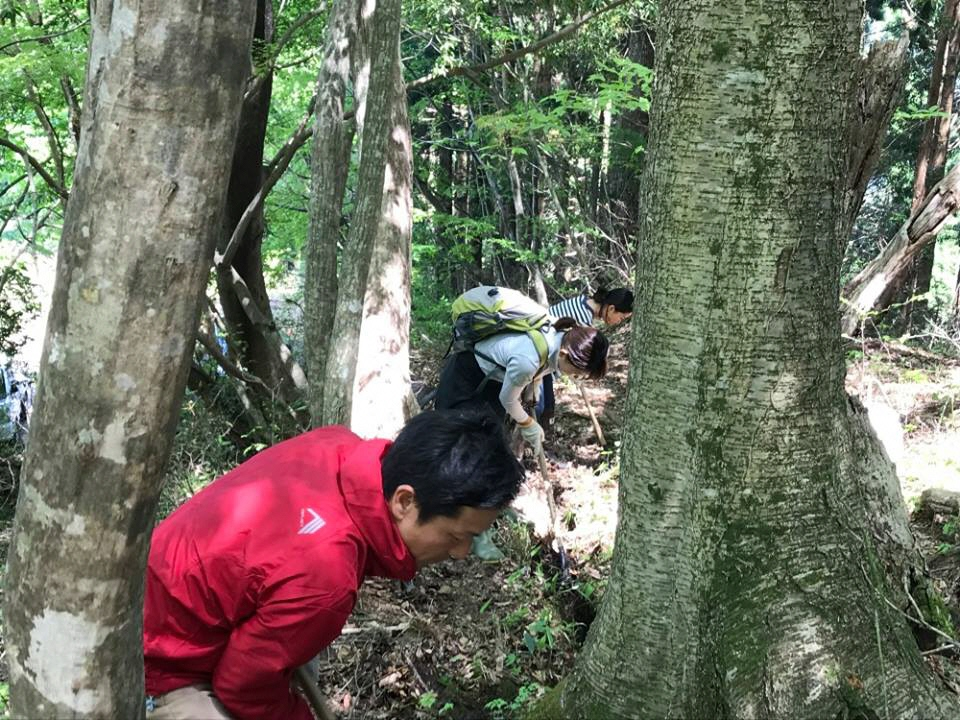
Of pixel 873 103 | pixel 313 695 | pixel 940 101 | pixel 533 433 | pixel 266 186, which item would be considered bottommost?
pixel 313 695

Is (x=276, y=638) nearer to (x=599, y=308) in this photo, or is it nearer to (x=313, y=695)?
(x=313, y=695)

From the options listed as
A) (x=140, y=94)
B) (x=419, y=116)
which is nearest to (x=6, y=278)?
(x=140, y=94)

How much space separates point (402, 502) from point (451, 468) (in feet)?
0.50

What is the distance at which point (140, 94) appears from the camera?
1303 mm

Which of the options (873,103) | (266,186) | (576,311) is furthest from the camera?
(266,186)

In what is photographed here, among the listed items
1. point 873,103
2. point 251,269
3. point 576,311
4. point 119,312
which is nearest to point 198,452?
point 251,269

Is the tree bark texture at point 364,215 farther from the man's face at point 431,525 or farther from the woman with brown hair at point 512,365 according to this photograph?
the man's face at point 431,525

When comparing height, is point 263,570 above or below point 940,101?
below

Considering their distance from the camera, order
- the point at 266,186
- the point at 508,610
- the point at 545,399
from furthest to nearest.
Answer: the point at 266,186 → the point at 545,399 → the point at 508,610

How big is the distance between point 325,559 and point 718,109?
1.70m

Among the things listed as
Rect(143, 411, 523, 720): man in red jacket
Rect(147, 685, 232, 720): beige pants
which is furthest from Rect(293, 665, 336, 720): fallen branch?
Rect(147, 685, 232, 720): beige pants

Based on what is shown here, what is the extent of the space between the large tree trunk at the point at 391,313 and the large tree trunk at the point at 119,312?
3532 mm

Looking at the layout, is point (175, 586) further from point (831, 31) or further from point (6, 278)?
point (6, 278)

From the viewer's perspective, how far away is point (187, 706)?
78.9 inches
